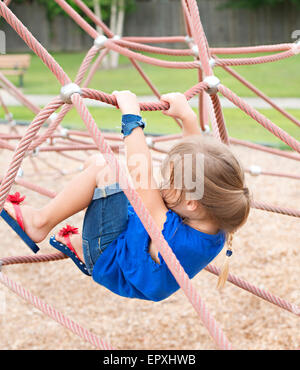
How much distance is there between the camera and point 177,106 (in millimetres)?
1110

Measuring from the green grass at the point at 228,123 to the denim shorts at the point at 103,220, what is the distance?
2950 mm

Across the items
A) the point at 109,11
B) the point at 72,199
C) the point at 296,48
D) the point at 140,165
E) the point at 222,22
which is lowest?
the point at 222,22

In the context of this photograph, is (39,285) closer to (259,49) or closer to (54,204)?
(54,204)

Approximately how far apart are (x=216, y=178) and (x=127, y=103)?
0.21 metres

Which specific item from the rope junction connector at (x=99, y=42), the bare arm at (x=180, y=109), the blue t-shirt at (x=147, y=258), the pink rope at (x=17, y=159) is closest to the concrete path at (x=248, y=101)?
the rope junction connector at (x=99, y=42)

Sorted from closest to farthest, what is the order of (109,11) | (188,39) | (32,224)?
1. (32,224)
2. (188,39)
3. (109,11)

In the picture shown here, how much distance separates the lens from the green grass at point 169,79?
6605mm

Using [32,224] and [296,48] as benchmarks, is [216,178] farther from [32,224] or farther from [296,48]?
[296,48]

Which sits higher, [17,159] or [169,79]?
[17,159]

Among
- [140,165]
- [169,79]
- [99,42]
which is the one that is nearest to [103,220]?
[140,165]

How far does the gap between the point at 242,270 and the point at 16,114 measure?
12.5 ft

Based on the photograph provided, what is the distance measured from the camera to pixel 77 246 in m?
1.21

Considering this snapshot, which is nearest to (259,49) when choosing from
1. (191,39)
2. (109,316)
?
(191,39)

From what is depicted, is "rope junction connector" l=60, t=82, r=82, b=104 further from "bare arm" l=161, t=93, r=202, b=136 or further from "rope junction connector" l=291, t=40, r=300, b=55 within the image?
"rope junction connector" l=291, t=40, r=300, b=55
